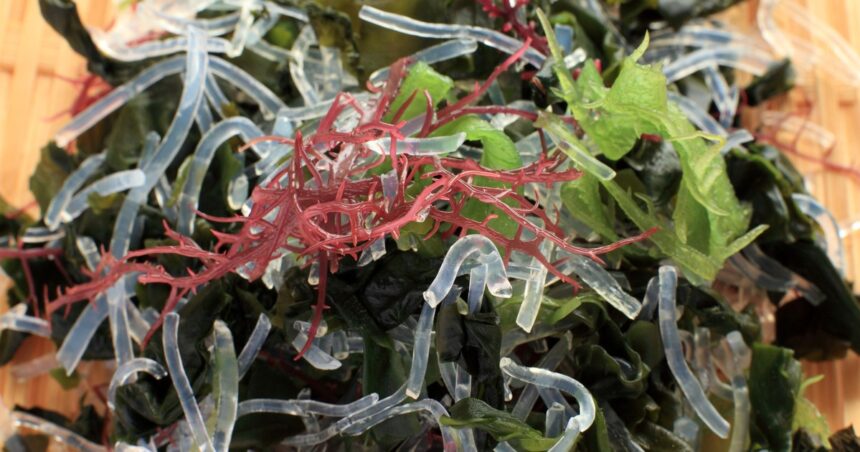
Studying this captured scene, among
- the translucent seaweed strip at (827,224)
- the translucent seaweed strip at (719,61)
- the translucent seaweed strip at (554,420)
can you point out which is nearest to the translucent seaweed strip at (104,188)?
the translucent seaweed strip at (554,420)

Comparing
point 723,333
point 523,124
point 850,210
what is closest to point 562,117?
point 523,124

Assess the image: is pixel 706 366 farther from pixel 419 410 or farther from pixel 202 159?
pixel 202 159

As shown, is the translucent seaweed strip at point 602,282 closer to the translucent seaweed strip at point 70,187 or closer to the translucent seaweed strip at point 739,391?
the translucent seaweed strip at point 739,391

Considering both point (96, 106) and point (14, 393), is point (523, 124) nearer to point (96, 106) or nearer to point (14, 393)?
point (96, 106)

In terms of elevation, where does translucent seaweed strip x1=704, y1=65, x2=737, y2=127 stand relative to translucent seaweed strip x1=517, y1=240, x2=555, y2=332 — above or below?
above

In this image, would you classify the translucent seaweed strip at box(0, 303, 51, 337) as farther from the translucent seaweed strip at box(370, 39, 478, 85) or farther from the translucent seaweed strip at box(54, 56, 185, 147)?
the translucent seaweed strip at box(370, 39, 478, 85)

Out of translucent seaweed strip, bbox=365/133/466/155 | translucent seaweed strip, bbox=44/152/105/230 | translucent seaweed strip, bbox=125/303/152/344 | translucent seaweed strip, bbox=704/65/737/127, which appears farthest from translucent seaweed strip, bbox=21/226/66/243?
translucent seaweed strip, bbox=704/65/737/127
